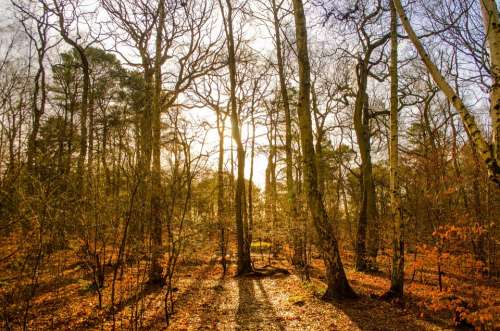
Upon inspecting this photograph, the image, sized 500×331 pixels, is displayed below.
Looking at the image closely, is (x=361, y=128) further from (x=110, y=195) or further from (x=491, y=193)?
(x=110, y=195)

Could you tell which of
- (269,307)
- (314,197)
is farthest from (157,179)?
(269,307)

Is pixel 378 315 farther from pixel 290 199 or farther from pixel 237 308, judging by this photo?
pixel 290 199

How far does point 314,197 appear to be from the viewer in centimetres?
768

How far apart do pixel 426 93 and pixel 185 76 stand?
12856 millimetres

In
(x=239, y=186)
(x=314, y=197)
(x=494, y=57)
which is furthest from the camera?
(x=239, y=186)

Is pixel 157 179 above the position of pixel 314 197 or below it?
above

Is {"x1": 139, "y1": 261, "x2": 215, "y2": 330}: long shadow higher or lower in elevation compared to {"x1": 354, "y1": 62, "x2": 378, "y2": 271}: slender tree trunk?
lower

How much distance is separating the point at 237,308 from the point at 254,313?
58 cm

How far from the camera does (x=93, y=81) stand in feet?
56.8

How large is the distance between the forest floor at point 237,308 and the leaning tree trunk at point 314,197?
40 cm

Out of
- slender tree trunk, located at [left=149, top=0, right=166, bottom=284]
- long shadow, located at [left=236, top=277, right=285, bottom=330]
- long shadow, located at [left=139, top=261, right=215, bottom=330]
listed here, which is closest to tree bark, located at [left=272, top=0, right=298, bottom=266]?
long shadow, located at [left=236, top=277, right=285, bottom=330]

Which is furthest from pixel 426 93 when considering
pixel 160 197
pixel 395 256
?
pixel 160 197

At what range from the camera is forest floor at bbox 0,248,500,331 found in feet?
20.5

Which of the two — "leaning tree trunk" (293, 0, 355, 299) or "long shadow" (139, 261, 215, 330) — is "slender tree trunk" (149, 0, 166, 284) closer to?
"long shadow" (139, 261, 215, 330)
